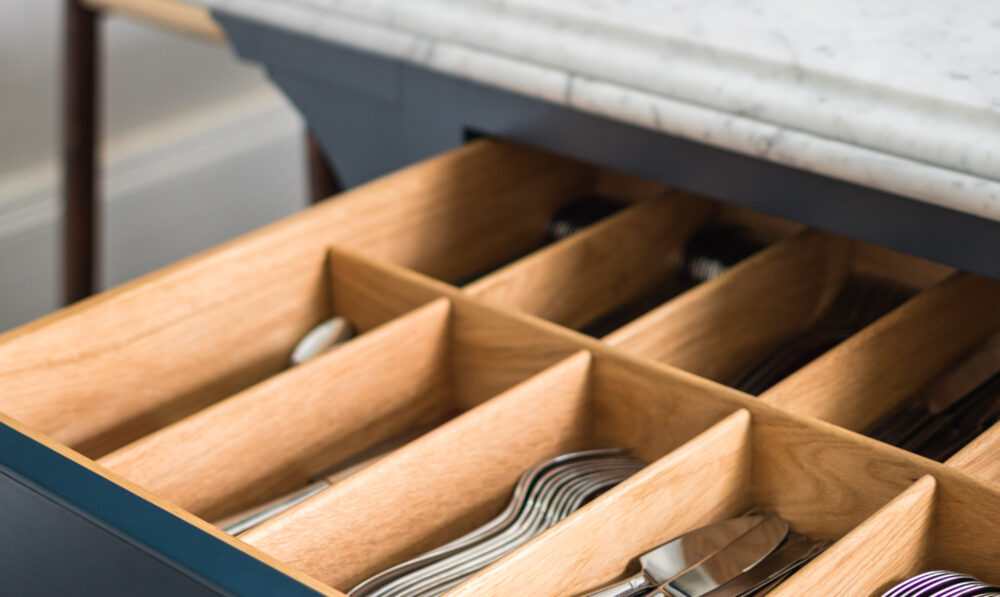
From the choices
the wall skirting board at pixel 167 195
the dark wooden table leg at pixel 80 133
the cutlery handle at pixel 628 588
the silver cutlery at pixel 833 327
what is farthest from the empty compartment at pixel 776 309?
the wall skirting board at pixel 167 195

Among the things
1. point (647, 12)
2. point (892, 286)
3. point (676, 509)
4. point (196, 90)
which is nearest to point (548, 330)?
point (676, 509)

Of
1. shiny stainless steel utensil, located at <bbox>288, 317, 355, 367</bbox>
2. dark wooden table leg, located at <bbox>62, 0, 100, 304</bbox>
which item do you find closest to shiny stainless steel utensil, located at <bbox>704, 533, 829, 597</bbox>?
shiny stainless steel utensil, located at <bbox>288, 317, 355, 367</bbox>

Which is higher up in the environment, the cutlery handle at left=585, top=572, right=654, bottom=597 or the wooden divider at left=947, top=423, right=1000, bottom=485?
the wooden divider at left=947, top=423, right=1000, bottom=485

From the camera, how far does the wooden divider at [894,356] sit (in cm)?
81

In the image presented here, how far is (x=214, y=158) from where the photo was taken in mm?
2645

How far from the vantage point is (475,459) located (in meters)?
0.78

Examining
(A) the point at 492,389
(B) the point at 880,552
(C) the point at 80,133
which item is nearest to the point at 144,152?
(C) the point at 80,133

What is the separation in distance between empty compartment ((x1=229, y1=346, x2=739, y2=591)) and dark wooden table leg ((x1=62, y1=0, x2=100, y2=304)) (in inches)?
41.5

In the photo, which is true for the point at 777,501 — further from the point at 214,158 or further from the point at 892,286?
the point at 214,158

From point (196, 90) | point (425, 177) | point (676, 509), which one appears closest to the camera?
point (676, 509)

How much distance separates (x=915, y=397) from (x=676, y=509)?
285 mm

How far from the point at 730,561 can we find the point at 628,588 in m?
0.07

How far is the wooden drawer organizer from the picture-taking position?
68 centimetres

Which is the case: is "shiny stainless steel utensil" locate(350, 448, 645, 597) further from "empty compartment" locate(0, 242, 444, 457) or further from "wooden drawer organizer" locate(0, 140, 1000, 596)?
"empty compartment" locate(0, 242, 444, 457)
